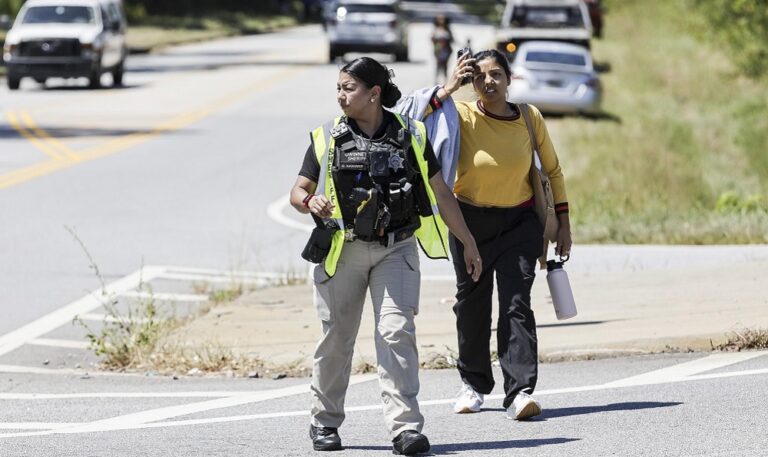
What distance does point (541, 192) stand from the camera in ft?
25.9

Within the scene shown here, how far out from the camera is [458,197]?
7898 mm

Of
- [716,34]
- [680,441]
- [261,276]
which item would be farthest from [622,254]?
[716,34]

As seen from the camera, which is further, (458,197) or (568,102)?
(568,102)

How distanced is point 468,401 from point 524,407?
44 cm

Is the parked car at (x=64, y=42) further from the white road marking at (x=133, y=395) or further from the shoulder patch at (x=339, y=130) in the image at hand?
the shoulder patch at (x=339, y=130)

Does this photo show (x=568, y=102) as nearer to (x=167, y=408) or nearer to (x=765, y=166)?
(x=765, y=166)

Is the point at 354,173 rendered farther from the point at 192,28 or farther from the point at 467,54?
the point at 192,28

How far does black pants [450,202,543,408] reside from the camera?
305 inches

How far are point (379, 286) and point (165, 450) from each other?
124 cm

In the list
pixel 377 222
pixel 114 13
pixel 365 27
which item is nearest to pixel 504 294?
pixel 377 222

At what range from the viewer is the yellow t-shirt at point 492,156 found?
7.72 meters

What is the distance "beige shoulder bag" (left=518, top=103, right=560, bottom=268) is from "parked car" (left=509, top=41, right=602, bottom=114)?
2005cm

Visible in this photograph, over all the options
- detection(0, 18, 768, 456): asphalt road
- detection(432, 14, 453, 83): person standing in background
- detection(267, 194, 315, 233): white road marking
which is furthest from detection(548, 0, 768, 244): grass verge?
detection(0, 18, 768, 456): asphalt road

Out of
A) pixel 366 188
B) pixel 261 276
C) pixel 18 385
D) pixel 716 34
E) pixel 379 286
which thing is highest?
pixel 366 188
